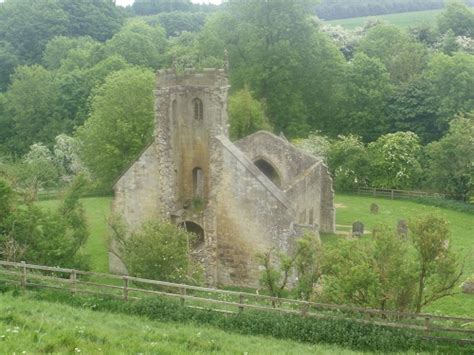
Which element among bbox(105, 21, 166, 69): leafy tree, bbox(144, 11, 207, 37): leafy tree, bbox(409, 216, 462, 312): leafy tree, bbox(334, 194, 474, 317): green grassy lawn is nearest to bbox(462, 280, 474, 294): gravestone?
bbox(334, 194, 474, 317): green grassy lawn

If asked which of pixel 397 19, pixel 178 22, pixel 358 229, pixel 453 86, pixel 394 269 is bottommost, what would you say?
pixel 358 229

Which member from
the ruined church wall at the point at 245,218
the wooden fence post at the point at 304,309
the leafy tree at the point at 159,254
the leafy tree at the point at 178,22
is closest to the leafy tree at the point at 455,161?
the ruined church wall at the point at 245,218

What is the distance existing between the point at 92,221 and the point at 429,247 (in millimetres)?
27971

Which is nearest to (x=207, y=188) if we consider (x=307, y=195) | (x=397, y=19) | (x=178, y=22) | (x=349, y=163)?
(x=307, y=195)

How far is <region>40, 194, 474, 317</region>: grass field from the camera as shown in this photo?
25906 millimetres

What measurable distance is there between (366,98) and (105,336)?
4734 centimetres

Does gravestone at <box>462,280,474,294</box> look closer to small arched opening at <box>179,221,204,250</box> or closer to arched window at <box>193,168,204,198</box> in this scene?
small arched opening at <box>179,221,204,250</box>

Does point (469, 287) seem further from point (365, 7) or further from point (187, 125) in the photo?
point (365, 7)

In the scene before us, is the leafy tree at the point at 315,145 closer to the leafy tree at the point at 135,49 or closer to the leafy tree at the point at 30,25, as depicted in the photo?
the leafy tree at the point at 135,49

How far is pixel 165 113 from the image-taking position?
2780 cm

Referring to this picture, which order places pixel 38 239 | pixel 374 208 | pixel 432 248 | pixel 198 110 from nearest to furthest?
pixel 432 248 < pixel 38 239 < pixel 198 110 < pixel 374 208

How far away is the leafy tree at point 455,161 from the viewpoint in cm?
4609

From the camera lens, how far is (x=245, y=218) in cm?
2725

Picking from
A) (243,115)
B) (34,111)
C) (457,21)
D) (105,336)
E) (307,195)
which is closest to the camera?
(105,336)
